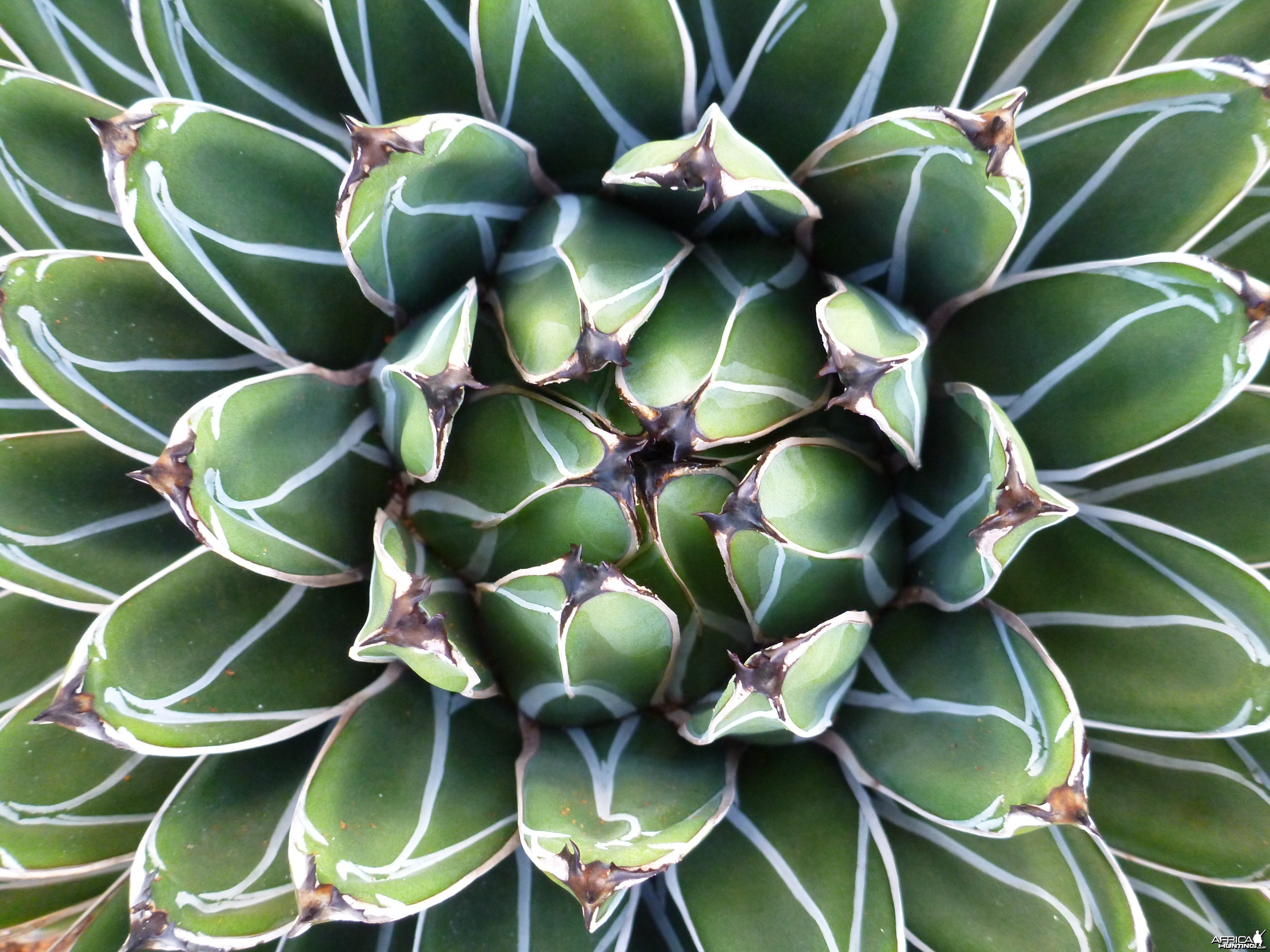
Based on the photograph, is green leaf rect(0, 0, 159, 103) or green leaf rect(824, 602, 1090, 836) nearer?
green leaf rect(824, 602, 1090, 836)

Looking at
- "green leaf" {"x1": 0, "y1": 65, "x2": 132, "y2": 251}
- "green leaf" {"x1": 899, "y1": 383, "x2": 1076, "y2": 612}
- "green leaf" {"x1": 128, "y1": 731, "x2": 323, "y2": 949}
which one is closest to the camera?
"green leaf" {"x1": 899, "y1": 383, "x2": 1076, "y2": 612}

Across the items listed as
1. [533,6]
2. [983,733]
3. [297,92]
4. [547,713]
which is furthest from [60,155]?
[983,733]

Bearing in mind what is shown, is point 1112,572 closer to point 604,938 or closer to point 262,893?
point 604,938

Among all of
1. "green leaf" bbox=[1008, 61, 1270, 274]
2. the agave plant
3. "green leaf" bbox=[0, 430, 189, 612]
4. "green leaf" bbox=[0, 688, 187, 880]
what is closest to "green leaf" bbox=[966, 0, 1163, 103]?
the agave plant

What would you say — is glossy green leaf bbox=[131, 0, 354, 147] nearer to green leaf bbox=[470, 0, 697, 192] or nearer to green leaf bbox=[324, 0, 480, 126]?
green leaf bbox=[324, 0, 480, 126]

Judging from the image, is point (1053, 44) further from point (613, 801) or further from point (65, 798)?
point (65, 798)

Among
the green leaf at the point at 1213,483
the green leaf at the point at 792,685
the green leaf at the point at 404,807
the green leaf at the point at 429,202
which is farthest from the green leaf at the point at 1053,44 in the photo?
the green leaf at the point at 404,807

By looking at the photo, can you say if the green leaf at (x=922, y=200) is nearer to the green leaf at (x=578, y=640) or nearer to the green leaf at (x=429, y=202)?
the green leaf at (x=429, y=202)
